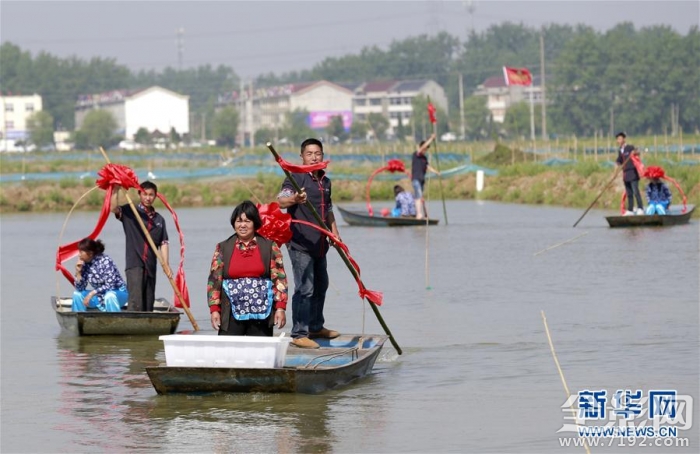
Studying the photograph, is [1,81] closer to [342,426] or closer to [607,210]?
[607,210]

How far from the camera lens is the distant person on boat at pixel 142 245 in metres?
13.3

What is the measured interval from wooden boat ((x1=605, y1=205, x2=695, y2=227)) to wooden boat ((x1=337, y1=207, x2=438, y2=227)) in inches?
172

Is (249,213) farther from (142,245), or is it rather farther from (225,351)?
(142,245)

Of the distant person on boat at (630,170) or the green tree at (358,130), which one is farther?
the green tree at (358,130)

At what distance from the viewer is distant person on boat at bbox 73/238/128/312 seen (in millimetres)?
13586

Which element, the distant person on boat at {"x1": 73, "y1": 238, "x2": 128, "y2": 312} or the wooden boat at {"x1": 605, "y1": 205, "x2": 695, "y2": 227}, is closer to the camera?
the distant person on boat at {"x1": 73, "y1": 238, "x2": 128, "y2": 312}

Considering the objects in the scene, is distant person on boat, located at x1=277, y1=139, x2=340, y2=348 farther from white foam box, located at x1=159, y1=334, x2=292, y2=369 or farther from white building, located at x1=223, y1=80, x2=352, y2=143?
white building, located at x1=223, y1=80, x2=352, y2=143

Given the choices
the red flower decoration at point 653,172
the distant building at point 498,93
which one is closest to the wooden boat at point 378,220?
the red flower decoration at point 653,172

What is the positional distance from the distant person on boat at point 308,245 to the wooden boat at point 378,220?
1725 centimetres

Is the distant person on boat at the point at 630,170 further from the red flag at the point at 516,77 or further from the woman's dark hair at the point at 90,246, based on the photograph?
the red flag at the point at 516,77

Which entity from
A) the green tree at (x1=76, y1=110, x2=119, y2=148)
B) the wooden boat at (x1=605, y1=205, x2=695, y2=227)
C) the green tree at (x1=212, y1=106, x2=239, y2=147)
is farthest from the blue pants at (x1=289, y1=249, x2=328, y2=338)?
the green tree at (x1=212, y1=106, x2=239, y2=147)

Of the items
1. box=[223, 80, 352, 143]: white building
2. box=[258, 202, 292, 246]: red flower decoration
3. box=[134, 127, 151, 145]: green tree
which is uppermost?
box=[223, 80, 352, 143]: white building

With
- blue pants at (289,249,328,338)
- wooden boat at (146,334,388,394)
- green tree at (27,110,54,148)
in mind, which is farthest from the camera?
green tree at (27,110,54,148)

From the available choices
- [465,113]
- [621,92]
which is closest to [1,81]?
[465,113]
